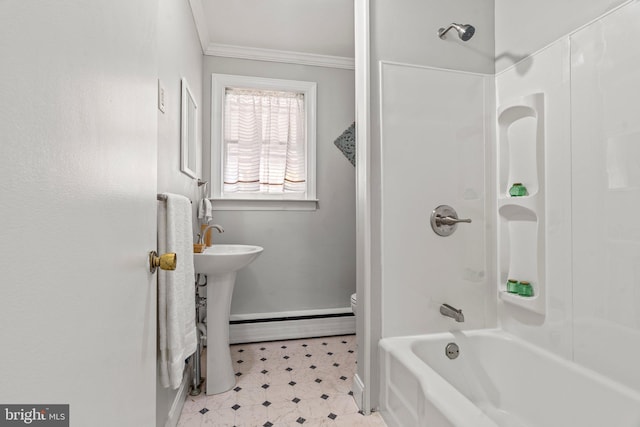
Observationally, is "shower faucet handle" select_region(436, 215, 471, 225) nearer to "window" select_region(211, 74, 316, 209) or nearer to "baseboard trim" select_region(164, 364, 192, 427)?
"window" select_region(211, 74, 316, 209)

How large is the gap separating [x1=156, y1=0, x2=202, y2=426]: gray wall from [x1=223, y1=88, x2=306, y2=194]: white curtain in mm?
621

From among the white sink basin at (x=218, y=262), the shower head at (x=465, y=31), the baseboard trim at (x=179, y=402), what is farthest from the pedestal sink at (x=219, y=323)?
the shower head at (x=465, y=31)

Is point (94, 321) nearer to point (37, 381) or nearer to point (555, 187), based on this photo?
point (37, 381)

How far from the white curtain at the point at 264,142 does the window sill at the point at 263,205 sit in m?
0.11

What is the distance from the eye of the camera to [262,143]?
2824mm

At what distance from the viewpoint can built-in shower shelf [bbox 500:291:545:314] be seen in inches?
60.5

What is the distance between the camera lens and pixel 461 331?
5.74ft

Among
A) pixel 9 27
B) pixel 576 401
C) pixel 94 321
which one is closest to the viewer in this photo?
pixel 9 27

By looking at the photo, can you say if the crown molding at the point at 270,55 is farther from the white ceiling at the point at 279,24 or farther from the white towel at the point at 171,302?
the white towel at the point at 171,302

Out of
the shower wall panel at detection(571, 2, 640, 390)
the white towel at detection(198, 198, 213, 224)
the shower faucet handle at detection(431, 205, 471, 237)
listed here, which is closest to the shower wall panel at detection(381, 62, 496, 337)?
the shower faucet handle at detection(431, 205, 471, 237)

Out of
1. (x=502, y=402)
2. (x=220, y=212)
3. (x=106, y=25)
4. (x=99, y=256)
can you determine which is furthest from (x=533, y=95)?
(x=220, y=212)

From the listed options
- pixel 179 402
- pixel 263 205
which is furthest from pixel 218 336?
pixel 263 205

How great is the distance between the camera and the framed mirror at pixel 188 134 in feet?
6.09

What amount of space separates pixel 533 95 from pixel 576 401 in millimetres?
1394
